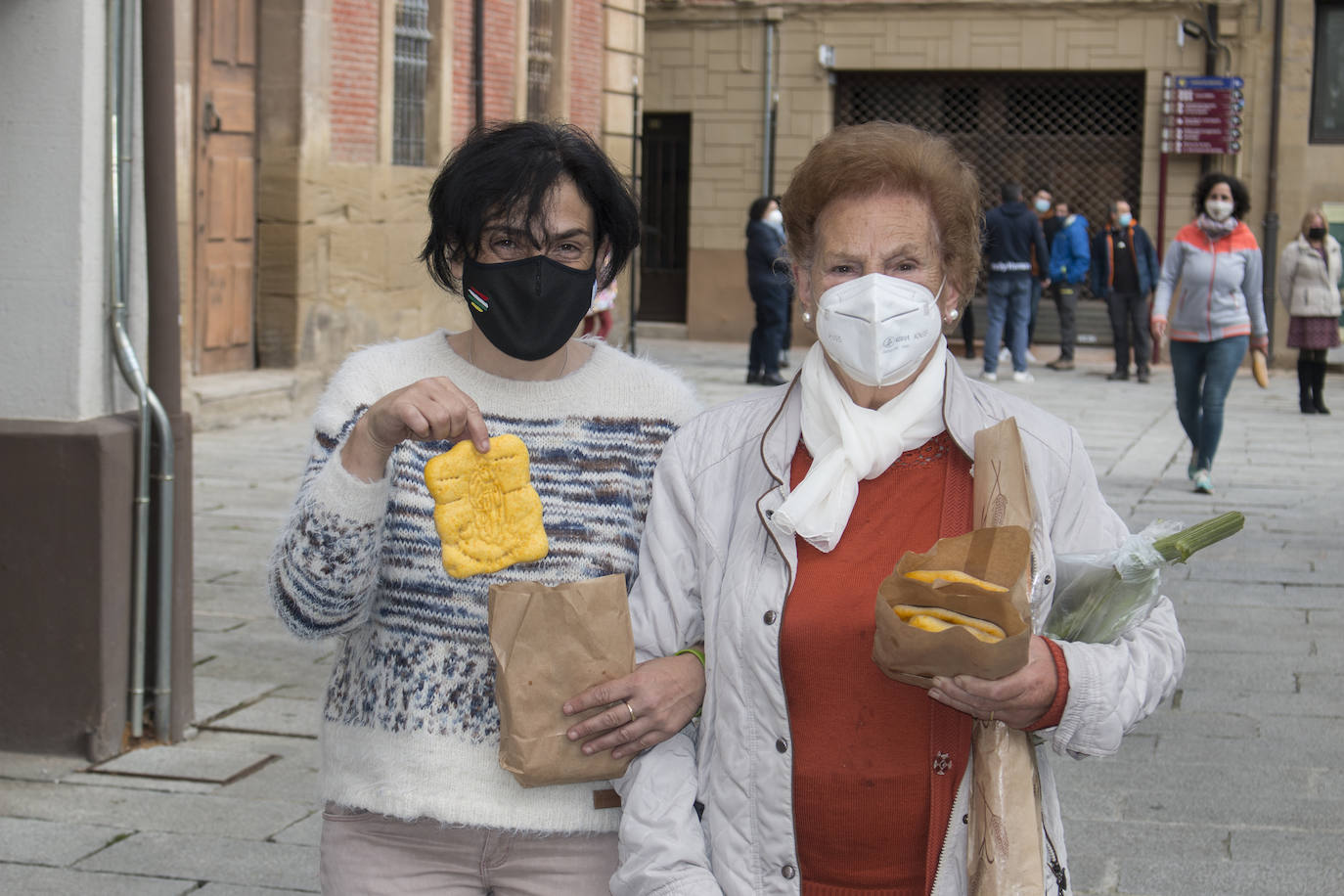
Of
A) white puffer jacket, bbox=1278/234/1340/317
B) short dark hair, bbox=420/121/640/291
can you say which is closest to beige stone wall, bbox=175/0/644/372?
white puffer jacket, bbox=1278/234/1340/317

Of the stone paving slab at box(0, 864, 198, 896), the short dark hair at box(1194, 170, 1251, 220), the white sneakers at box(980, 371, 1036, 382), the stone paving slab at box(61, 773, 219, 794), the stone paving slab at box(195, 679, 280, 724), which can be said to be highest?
the short dark hair at box(1194, 170, 1251, 220)

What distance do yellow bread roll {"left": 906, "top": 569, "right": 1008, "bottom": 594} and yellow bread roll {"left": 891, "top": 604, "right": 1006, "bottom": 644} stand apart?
1.5 inches

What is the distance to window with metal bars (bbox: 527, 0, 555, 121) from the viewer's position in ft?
61.0

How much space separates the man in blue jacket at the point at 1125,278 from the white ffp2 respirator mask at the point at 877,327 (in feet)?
52.8

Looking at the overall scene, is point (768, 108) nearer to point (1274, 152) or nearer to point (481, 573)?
point (1274, 152)

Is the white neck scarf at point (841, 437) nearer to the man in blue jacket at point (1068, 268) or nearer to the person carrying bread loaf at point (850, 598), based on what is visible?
the person carrying bread loaf at point (850, 598)

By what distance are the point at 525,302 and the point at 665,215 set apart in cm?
2194

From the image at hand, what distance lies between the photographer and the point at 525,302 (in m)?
2.72

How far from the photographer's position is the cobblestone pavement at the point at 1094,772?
4711 millimetres

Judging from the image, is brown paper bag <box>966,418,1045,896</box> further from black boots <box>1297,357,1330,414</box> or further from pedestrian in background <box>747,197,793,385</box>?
pedestrian in background <box>747,197,793,385</box>

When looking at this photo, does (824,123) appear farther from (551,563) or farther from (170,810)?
(551,563)

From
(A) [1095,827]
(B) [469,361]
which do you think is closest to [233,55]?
(A) [1095,827]

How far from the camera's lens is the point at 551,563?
8.80 feet

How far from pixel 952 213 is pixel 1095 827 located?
2934 mm
